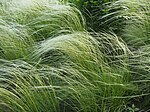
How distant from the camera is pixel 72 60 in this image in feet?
7.40

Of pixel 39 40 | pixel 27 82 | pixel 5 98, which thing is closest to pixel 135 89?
pixel 27 82

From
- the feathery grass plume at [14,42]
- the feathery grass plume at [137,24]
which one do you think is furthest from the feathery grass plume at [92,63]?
the feathery grass plume at [137,24]

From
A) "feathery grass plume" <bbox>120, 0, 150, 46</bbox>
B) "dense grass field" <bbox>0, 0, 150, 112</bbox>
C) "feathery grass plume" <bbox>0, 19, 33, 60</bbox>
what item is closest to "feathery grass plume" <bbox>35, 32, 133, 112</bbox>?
"dense grass field" <bbox>0, 0, 150, 112</bbox>

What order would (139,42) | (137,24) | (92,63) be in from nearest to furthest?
(92,63)
(139,42)
(137,24)

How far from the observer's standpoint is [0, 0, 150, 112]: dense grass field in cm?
198

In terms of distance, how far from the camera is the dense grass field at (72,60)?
198 cm

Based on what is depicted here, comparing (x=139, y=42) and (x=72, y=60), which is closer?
(x=72, y=60)

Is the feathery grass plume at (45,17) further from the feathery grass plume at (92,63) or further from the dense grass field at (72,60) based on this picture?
the feathery grass plume at (92,63)

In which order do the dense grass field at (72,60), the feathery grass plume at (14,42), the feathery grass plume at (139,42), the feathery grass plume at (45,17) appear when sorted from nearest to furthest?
the dense grass field at (72,60) < the feathery grass plume at (139,42) < the feathery grass plume at (14,42) < the feathery grass plume at (45,17)

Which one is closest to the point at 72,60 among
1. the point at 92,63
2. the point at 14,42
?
the point at 92,63

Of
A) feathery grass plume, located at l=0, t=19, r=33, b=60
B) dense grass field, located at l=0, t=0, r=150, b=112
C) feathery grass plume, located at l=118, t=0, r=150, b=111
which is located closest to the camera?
dense grass field, located at l=0, t=0, r=150, b=112

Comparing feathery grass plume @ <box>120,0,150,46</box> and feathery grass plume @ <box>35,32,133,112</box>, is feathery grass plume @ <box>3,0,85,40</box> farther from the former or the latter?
feathery grass plume @ <box>120,0,150,46</box>

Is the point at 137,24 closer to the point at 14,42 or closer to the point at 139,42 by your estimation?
the point at 139,42

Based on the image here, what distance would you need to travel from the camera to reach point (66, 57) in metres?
2.33
